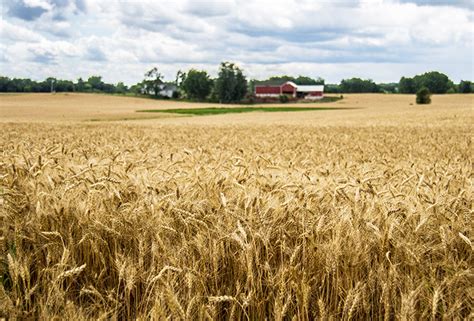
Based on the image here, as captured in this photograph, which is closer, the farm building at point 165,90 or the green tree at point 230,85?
the green tree at point 230,85

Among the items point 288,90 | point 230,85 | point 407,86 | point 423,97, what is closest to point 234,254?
point 423,97

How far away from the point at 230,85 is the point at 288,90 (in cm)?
2650

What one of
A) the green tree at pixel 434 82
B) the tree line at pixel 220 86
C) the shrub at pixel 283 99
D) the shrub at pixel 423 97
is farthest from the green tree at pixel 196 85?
the green tree at pixel 434 82

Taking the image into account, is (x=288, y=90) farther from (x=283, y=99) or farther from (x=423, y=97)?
(x=423, y=97)

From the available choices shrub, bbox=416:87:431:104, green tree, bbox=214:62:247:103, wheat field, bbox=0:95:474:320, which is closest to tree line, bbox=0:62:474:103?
green tree, bbox=214:62:247:103

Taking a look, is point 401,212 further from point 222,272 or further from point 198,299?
point 198,299

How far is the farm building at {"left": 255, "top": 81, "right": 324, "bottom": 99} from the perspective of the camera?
125 meters

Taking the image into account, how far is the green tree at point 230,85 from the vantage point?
353ft

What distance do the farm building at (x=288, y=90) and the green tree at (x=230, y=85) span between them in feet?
63.2

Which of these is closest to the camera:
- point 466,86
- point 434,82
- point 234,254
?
point 234,254

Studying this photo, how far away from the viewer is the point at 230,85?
108 m

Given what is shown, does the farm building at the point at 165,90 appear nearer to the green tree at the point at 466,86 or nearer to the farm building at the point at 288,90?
the farm building at the point at 288,90

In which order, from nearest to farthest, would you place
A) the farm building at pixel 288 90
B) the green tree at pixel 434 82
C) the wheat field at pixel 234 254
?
the wheat field at pixel 234 254
the farm building at pixel 288 90
the green tree at pixel 434 82

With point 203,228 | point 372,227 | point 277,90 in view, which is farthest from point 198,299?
point 277,90
